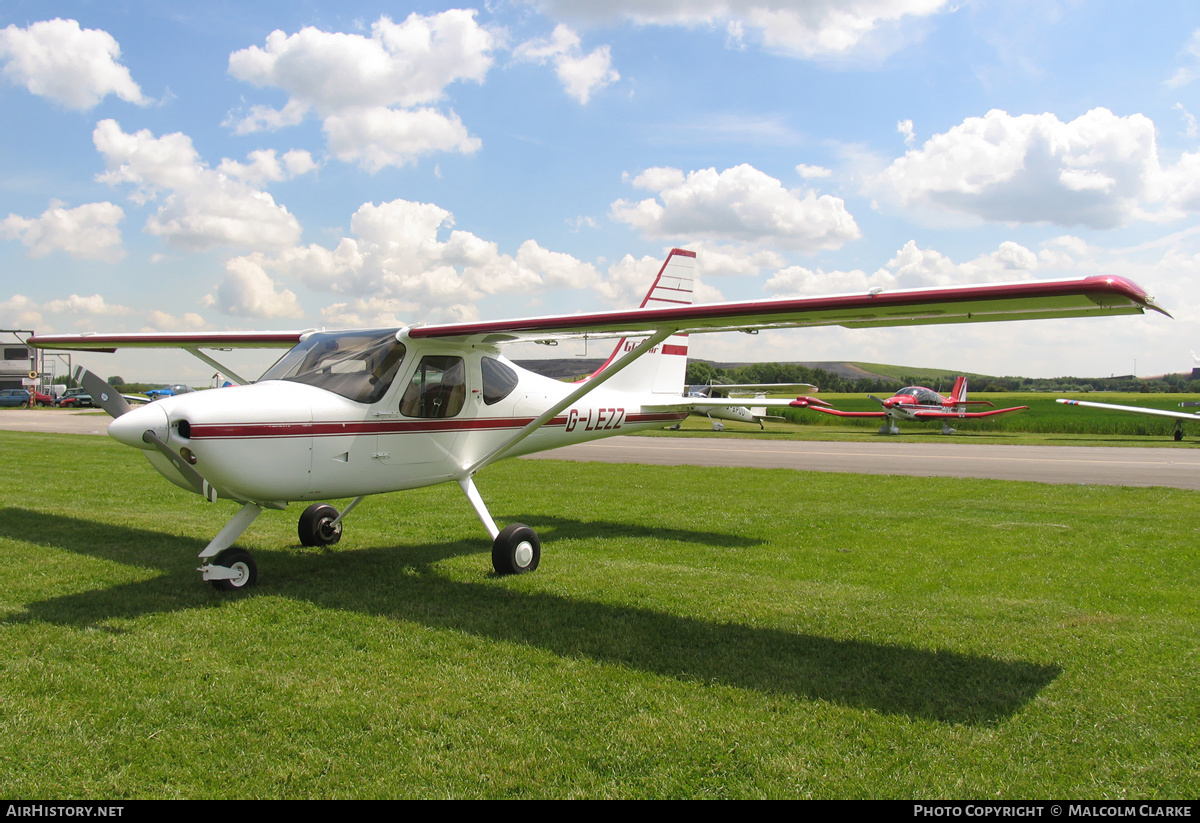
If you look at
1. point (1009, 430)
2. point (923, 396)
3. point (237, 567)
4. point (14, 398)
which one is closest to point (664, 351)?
point (237, 567)

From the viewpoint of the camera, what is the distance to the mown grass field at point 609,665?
322 centimetres

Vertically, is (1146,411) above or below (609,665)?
above

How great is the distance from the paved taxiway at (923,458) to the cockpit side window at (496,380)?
1086 centimetres

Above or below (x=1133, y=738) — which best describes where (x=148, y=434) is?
above

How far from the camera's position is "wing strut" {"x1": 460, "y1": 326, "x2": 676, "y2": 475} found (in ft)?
19.7

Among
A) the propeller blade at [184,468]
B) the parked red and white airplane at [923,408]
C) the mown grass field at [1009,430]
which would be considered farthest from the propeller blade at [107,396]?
the parked red and white airplane at [923,408]

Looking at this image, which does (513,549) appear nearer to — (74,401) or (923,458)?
(923,458)

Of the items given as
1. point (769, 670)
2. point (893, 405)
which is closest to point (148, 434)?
point (769, 670)

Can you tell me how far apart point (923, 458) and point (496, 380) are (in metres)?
15.6

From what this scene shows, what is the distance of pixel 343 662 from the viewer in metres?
4.55

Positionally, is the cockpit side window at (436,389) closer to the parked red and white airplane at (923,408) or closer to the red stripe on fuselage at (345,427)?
the red stripe on fuselage at (345,427)

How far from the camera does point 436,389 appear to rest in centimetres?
724

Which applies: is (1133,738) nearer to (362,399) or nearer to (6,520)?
(362,399)

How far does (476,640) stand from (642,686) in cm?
133
